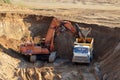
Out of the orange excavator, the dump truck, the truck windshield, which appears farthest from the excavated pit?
the truck windshield

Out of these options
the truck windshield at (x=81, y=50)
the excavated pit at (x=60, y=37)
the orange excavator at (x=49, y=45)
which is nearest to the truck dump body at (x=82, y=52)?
the truck windshield at (x=81, y=50)

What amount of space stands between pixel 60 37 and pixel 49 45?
48.7 inches

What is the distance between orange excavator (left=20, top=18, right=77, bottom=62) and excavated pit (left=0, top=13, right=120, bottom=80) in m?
0.70

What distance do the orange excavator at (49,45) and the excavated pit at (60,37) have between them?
2.30 feet

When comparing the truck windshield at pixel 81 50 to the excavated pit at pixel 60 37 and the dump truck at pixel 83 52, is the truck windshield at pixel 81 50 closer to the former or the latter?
the dump truck at pixel 83 52

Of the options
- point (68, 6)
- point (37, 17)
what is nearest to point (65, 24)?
point (37, 17)

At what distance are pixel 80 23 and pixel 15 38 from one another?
4331 millimetres

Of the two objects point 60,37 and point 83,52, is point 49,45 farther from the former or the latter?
point 83,52

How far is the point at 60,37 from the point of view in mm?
26812

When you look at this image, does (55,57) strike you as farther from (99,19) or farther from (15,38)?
(99,19)

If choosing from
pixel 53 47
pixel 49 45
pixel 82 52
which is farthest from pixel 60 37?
pixel 82 52

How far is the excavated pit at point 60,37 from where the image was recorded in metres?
24.0

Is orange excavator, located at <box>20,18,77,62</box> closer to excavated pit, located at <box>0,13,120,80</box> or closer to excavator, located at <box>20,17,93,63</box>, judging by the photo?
excavator, located at <box>20,17,93,63</box>

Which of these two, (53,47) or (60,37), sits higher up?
(60,37)
